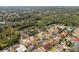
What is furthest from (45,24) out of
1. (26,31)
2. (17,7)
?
(17,7)

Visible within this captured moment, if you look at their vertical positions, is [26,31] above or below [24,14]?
below
